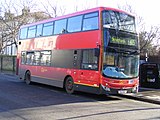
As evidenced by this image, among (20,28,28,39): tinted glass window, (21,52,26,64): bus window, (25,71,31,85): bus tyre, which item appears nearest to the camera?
(25,71,31,85): bus tyre

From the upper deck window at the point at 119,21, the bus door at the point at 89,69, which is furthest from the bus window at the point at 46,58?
the upper deck window at the point at 119,21

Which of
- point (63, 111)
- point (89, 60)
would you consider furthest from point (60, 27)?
point (63, 111)

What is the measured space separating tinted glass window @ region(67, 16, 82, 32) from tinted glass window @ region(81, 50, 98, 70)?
1441 millimetres

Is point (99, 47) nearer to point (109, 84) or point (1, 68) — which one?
point (109, 84)

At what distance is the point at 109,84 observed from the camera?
1356 centimetres

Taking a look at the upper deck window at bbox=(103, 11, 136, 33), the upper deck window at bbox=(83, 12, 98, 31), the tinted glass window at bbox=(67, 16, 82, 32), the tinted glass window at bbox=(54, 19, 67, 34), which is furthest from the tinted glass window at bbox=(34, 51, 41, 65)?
the upper deck window at bbox=(103, 11, 136, 33)

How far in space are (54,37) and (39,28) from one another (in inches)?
90.8

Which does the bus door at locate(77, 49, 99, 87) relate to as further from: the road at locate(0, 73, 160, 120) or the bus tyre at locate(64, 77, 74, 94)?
the road at locate(0, 73, 160, 120)

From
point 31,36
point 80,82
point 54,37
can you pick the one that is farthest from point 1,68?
point 80,82

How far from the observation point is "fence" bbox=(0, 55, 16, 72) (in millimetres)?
35812

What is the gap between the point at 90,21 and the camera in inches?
570

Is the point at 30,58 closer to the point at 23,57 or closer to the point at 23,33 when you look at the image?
the point at 23,57

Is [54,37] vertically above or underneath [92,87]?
above

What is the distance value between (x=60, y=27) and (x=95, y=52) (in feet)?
13.4
